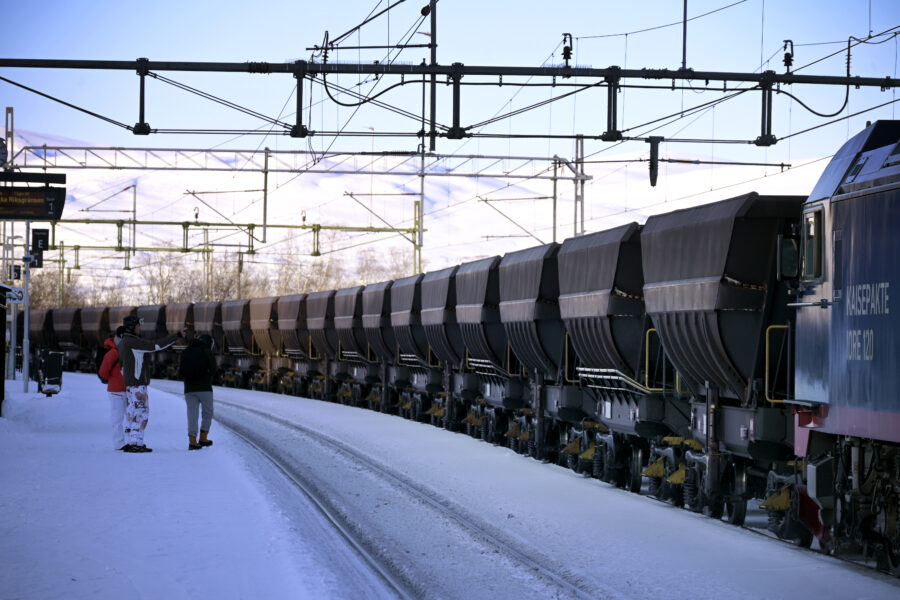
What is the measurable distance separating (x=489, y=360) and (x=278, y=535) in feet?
42.9

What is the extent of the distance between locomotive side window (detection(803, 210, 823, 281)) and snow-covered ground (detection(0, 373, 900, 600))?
109 inches

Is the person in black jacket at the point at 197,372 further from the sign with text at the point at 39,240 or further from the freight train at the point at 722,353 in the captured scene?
the sign with text at the point at 39,240

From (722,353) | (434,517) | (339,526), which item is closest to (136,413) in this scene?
(339,526)

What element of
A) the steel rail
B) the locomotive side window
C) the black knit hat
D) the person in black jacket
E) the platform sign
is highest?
the platform sign

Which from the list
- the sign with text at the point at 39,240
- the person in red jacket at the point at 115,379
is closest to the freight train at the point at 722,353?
the person in red jacket at the point at 115,379

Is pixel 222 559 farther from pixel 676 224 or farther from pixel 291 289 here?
pixel 291 289

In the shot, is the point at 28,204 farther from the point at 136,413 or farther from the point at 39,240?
the point at 39,240

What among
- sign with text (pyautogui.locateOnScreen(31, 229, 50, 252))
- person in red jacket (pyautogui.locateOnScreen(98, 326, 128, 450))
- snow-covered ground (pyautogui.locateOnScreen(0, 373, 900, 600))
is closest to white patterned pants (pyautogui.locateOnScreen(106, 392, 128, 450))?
person in red jacket (pyautogui.locateOnScreen(98, 326, 128, 450))

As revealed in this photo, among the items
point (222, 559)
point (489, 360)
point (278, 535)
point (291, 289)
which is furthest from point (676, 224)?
point (291, 289)

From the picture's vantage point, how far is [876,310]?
974cm

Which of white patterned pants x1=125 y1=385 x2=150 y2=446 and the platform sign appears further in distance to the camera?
the platform sign

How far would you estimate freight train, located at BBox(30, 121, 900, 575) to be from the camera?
10094mm

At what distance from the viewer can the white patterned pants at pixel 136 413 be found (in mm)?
19203

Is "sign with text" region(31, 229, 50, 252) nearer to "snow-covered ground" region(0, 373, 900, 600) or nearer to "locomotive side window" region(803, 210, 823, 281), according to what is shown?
"snow-covered ground" region(0, 373, 900, 600)
